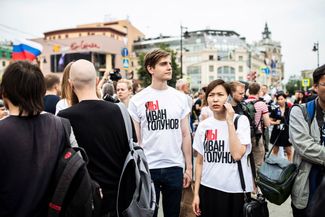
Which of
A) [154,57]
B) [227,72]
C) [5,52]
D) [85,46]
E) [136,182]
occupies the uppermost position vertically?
[5,52]

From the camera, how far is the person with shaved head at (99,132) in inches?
97.7

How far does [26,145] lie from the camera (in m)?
1.92

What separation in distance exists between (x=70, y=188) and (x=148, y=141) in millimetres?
1701

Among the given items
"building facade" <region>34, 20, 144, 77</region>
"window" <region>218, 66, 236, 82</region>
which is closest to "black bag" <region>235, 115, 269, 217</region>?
"building facade" <region>34, 20, 144, 77</region>

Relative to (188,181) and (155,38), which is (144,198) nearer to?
(188,181)

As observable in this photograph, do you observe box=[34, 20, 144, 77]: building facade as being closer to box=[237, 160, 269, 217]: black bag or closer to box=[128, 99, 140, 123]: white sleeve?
box=[128, 99, 140, 123]: white sleeve

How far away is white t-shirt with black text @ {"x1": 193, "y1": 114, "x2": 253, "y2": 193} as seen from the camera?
318 cm

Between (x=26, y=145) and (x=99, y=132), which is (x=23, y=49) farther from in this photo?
(x=26, y=145)

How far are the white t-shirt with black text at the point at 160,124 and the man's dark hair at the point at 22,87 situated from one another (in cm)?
173

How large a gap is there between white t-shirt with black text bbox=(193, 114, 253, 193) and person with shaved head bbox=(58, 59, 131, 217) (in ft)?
3.44

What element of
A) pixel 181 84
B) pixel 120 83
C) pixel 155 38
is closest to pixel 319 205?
pixel 120 83

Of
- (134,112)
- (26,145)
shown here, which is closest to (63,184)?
(26,145)

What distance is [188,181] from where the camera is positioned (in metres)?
3.78

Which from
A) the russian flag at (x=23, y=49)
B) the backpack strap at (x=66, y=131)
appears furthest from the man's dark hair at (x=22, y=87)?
the russian flag at (x=23, y=49)
